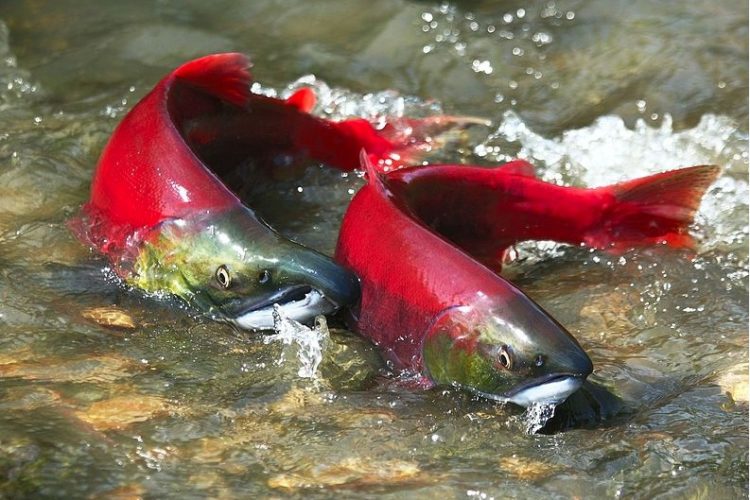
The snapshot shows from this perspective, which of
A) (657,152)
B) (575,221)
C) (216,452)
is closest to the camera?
(216,452)

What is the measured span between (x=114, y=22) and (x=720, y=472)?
17.2ft

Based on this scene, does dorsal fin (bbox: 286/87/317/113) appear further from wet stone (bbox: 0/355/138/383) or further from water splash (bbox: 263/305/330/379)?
wet stone (bbox: 0/355/138/383)

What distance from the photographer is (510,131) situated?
258 inches

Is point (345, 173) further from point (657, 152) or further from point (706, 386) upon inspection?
point (706, 386)

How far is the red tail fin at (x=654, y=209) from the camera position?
500 cm

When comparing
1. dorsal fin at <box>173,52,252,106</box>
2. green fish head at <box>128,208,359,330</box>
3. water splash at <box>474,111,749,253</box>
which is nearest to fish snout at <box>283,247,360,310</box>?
green fish head at <box>128,208,359,330</box>

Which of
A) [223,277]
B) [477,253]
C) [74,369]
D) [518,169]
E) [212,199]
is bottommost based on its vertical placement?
[477,253]

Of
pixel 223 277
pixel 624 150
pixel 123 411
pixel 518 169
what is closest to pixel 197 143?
pixel 223 277

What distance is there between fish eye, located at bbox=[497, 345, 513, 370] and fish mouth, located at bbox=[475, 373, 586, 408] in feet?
0.27

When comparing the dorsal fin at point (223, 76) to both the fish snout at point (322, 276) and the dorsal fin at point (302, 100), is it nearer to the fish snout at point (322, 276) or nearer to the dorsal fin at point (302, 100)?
the dorsal fin at point (302, 100)

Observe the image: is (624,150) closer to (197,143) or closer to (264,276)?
(197,143)

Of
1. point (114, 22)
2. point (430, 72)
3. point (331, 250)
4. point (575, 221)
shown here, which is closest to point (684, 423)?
point (575, 221)

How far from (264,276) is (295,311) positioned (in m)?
0.17

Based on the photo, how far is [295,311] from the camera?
167 inches
